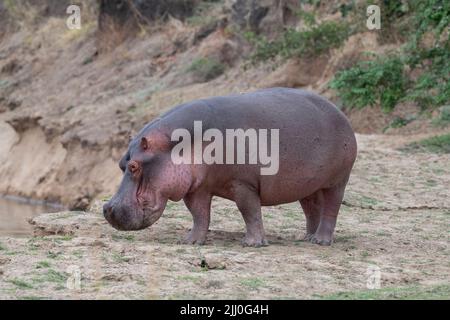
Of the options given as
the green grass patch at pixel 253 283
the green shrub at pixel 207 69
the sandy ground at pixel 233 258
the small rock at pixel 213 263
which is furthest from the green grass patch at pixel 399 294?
the green shrub at pixel 207 69

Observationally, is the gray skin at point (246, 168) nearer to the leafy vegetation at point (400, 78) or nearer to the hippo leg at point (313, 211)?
the hippo leg at point (313, 211)

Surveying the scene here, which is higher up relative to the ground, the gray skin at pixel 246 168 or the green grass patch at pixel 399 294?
the gray skin at pixel 246 168

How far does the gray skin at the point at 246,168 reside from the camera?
6520mm

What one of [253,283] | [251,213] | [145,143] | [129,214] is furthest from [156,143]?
[253,283]

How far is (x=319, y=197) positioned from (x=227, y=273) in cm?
185

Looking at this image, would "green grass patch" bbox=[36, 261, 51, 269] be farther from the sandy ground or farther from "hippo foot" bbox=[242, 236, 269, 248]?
"hippo foot" bbox=[242, 236, 269, 248]

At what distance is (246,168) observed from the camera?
6750 millimetres

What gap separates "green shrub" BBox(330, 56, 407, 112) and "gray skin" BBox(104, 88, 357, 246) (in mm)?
7294

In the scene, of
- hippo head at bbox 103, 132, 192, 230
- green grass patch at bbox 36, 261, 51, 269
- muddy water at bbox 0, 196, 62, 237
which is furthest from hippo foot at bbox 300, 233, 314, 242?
muddy water at bbox 0, 196, 62, 237

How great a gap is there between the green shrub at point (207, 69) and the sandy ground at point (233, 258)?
13040 millimetres

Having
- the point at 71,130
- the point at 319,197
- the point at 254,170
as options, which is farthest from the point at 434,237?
the point at 71,130

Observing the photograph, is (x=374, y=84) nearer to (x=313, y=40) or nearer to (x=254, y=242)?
(x=313, y=40)

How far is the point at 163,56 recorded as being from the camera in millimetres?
24797

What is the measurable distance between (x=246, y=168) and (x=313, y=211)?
943 mm
